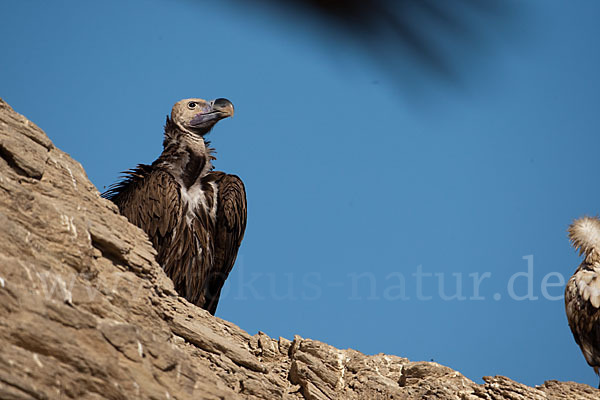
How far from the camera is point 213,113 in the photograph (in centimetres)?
933

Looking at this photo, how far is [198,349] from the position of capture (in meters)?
4.88

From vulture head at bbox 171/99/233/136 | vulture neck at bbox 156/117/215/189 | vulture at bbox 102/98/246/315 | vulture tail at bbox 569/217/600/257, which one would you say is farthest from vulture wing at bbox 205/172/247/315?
vulture tail at bbox 569/217/600/257

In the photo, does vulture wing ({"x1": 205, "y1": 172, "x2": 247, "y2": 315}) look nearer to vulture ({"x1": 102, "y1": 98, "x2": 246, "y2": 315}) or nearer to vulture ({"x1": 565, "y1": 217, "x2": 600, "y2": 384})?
vulture ({"x1": 102, "y1": 98, "x2": 246, "y2": 315})

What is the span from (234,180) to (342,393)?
375 cm

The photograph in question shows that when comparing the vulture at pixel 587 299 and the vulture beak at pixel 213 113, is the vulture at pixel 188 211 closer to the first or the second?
the vulture beak at pixel 213 113

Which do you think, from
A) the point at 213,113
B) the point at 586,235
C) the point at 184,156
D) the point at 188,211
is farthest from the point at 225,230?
the point at 586,235

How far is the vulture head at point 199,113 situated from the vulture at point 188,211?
0.62 ft

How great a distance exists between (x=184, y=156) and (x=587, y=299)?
15.0ft

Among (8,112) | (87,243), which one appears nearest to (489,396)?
(87,243)

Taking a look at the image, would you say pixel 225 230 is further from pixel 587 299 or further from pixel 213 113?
pixel 587 299

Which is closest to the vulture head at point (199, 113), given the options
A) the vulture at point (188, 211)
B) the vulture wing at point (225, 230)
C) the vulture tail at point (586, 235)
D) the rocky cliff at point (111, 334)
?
the vulture at point (188, 211)

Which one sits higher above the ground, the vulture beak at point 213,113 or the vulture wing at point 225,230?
the vulture beak at point 213,113

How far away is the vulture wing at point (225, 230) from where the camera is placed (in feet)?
27.3

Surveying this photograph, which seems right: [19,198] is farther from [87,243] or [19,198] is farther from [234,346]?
[234,346]
